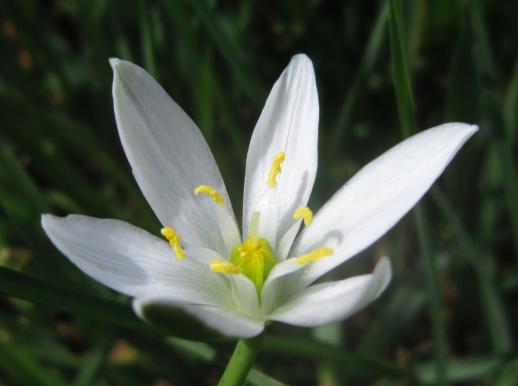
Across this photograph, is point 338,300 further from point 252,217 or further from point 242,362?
point 252,217

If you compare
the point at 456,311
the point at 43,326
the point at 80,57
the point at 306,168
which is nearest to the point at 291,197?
the point at 306,168

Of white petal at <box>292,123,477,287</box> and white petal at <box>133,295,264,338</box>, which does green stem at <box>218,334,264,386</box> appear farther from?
white petal at <box>292,123,477,287</box>

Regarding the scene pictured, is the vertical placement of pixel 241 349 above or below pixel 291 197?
below

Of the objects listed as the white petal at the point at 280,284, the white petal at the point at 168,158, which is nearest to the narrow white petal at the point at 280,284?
the white petal at the point at 280,284

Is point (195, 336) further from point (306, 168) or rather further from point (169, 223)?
point (306, 168)

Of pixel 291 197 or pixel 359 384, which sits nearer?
pixel 291 197

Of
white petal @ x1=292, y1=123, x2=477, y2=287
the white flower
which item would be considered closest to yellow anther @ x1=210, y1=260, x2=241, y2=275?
the white flower

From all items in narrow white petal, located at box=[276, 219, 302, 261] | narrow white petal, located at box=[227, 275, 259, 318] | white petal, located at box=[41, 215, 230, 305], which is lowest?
white petal, located at box=[41, 215, 230, 305]
